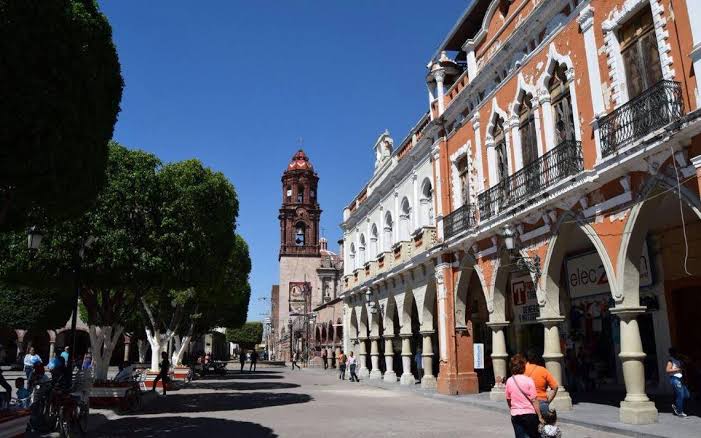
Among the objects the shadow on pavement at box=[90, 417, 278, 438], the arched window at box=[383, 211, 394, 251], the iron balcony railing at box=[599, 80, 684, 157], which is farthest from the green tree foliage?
the iron balcony railing at box=[599, 80, 684, 157]

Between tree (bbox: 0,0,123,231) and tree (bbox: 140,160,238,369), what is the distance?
6.64m

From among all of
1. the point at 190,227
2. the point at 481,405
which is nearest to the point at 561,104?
the point at 481,405

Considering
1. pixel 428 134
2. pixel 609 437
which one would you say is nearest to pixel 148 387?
pixel 428 134

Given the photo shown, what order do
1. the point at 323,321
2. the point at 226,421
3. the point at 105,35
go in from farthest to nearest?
the point at 323,321
the point at 226,421
the point at 105,35

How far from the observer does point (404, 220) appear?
24.8 metres

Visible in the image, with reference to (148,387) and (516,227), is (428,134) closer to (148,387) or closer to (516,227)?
(516,227)

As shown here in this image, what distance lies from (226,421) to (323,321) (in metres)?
36.9

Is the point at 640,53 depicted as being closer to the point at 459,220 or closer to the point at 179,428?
the point at 459,220

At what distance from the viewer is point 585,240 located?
625 inches

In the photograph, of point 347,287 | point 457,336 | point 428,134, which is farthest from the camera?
point 347,287

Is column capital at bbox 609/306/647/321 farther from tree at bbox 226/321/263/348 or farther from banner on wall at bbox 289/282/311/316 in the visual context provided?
tree at bbox 226/321/263/348

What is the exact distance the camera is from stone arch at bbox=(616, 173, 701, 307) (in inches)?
404

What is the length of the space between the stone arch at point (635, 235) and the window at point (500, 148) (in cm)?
541

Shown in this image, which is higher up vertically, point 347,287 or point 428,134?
point 428,134
